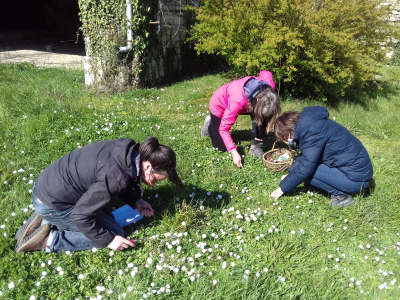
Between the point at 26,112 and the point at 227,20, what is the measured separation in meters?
4.05

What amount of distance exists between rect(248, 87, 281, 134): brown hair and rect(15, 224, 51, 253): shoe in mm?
2430

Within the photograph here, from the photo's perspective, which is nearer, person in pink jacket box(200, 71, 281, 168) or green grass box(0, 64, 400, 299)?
green grass box(0, 64, 400, 299)

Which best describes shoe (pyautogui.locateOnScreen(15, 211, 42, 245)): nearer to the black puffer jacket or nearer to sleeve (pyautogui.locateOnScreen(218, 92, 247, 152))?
the black puffer jacket

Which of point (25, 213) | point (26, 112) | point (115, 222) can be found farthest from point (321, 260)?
point (26, 112)


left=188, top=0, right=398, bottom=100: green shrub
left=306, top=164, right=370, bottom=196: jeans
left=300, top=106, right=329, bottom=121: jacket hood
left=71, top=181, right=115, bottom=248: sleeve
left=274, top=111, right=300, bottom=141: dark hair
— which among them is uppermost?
left=188, top=0, right=398, bottom=100: green shrub

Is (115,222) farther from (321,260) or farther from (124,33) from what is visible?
(124,33)

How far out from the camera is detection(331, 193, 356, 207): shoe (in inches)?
138

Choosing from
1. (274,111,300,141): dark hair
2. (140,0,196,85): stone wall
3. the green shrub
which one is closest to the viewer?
(274,111,300,141): dark hair

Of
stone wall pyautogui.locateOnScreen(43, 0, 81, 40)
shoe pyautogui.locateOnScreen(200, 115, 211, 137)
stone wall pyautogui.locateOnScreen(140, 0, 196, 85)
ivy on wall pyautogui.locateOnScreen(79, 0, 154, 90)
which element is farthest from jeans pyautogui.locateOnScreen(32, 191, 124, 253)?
stone wall pyautogui.locateOnScreen(43, 0, 81, 40)

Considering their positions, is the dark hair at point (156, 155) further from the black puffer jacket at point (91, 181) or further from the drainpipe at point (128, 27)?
the drainpipe at point (128, 27)

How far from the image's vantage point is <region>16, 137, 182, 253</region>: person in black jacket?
227cm

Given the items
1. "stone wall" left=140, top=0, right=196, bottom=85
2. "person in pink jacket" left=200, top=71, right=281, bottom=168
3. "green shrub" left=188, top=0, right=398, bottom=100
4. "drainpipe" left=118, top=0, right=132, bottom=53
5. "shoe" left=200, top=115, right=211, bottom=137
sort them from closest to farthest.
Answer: "person in pink jacket" left=200, top=71, right=281, bottom=168 < "shoe" left=200, top=115, right=211, bottom=137 < "green shrub" left=188, top=0, right=398, bottom=100 < "drainpipe" left=118, top=0, right=132, bottom=53 < "stone wall" left=140, top=0, right=196, bottom=85

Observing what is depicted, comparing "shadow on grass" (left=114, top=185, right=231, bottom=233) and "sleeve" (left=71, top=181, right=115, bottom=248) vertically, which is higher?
"sleeve" (left=71, top=181, right=115, bottom=248)

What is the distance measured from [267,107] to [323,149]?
2.51 feet
